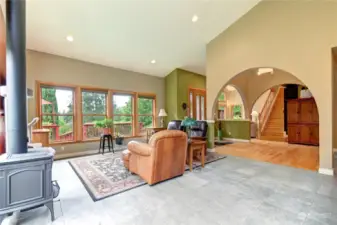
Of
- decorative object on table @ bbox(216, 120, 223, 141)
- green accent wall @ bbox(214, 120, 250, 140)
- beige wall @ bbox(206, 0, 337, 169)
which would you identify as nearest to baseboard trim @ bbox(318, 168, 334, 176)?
beige wall @ bbox(206, 0, 337, 169)

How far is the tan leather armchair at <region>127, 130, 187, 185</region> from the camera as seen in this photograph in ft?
10.3

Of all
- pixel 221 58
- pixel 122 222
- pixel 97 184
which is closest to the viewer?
pixel 122 222

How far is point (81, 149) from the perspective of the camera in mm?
5949

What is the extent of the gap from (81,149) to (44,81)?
7.57 feet

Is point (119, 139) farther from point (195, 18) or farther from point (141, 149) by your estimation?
point (195, 18)

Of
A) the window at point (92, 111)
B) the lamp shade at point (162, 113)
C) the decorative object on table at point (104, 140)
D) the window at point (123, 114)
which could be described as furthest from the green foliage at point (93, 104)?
the lamp shade at point (162, 113)

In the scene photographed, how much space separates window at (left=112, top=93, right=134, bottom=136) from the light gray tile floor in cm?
326

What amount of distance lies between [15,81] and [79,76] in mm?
3984

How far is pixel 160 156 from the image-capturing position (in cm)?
319

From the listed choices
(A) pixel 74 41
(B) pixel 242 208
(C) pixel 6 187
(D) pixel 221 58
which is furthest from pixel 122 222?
(D) pixel 221 58

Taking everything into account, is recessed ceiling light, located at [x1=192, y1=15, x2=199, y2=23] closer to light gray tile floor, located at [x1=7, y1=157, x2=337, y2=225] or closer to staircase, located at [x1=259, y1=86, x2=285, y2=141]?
light gray tile floor, located at [x1=7, y1=157, x2=337, y2=225]

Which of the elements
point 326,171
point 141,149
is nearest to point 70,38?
point 141,149

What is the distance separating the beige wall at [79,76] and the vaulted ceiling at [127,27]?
249 mm

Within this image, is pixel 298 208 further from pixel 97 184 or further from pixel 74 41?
pixel 74 41
